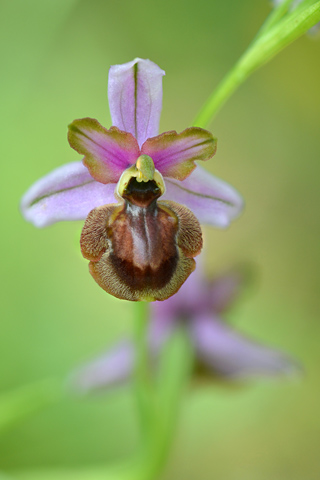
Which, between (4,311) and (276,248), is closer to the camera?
(4,311)

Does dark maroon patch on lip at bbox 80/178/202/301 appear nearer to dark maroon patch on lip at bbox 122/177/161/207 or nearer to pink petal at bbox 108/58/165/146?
dark maroon patch on lip at bbox 122/177/161/207

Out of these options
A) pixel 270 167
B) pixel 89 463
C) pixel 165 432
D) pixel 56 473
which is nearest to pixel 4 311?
pixel 89 463

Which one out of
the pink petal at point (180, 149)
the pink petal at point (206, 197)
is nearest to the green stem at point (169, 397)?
the pink petal at point (206, 197)

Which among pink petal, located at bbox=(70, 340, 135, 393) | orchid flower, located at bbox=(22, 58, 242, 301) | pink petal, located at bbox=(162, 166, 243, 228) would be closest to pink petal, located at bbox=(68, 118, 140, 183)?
orchid flower, located at bbox=(22, 58, 242, 301)

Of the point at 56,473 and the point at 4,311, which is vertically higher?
the point at 4,311

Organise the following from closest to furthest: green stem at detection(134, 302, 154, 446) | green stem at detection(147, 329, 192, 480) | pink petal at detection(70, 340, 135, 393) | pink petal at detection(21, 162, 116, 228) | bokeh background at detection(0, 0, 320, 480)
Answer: pink petal at detection(21, 162, 116, 228) → green stem at detection(134, 302, 154, 446) → green stem at detection(147, 329, 192, 480) → pink petal at detection(70, 340, 135, 393) → bokeh background at detection(0, 0, 320, 480)

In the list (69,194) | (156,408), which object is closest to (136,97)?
(69,194)

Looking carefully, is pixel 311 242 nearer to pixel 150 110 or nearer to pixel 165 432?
pixel 165 432

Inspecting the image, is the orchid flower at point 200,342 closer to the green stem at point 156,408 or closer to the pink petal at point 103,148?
the green stem at point 156,408
